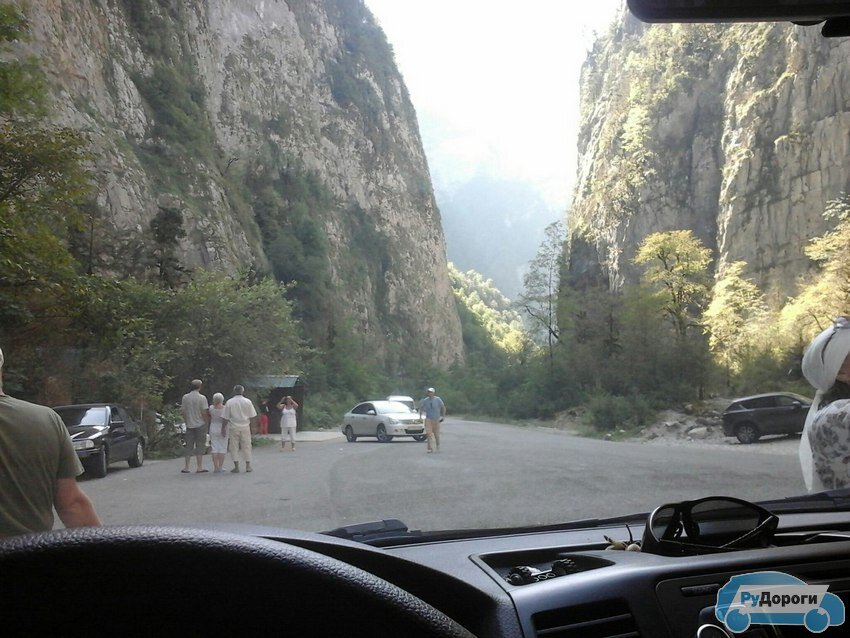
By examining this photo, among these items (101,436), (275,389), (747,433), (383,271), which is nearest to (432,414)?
(101,436)

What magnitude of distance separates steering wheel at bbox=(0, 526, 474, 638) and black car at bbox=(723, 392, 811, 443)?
17.5 metres

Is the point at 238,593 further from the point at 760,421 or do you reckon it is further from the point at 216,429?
the point at 760,421

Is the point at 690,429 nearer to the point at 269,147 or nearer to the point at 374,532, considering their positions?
the point at 374,532

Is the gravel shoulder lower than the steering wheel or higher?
lower

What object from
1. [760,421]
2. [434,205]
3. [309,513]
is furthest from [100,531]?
[434,205]

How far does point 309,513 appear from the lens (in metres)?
7.06

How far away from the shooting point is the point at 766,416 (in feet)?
61.6

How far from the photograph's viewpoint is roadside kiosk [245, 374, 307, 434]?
78.1ft

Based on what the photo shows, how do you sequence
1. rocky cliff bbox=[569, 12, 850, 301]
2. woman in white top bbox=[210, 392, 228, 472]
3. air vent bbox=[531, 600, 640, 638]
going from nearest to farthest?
air vent bbox=[531, 600, 640, 638] → woman in white top bbox=[210, 392, 228, 472] → rocky cliff bbox=[569, 12, 850, 301]

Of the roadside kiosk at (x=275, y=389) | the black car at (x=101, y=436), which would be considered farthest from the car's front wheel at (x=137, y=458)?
the roadside kiosk at (x=275, y=389)

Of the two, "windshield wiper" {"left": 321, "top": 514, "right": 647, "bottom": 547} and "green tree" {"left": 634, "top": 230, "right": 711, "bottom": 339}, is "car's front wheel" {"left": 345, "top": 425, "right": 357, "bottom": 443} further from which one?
"windshield wiper" {"left": 321, "top": 514, "right": 647, "bottom": 547}

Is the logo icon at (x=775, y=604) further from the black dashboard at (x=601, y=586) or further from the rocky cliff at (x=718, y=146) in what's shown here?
the rocky cliff at (x=718, y=146)

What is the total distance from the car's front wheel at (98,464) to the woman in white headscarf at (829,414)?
8523 millimetres

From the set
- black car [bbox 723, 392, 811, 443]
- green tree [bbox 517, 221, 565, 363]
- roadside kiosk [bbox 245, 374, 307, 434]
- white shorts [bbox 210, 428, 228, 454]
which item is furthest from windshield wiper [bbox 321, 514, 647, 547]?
green tree [bbox 517, 221, 565, 363]
